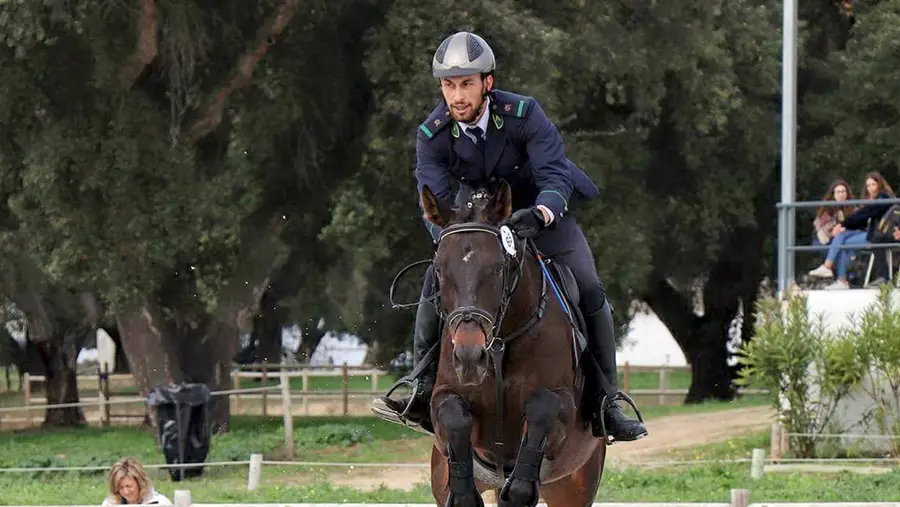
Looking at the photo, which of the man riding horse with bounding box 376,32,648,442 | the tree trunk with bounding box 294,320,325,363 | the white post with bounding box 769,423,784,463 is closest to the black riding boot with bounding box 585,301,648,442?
the man riding horse with bounding box 376,32,648,442

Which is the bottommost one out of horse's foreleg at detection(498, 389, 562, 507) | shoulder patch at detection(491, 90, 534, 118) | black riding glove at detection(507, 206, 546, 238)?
horse's foreleg at detection(498, 389, 562, 507)

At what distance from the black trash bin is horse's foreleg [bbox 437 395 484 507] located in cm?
1334

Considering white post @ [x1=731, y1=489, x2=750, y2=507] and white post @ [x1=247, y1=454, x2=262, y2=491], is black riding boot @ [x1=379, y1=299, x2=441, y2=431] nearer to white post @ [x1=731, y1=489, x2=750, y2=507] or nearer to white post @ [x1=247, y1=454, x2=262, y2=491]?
white post @ [x1=731, y1=489, x2=750, y2=507]

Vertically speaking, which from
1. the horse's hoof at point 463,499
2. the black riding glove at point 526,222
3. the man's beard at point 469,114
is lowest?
the horse's hoof at point 463,499

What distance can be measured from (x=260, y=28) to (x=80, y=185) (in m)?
3.82

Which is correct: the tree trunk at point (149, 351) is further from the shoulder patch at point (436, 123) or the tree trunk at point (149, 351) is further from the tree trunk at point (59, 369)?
the shoulder patch at point (436, 123)

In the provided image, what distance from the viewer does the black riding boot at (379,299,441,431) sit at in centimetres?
793

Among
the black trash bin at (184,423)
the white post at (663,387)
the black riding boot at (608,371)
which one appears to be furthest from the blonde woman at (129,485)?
the white post at (663,387)

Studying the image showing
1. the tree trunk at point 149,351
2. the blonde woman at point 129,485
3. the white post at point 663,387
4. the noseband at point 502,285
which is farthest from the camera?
the white post at point 663,387

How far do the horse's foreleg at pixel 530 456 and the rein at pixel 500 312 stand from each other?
0.58 ft

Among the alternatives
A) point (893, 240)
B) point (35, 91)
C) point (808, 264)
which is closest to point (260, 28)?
point (35, 91)

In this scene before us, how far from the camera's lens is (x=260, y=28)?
77.8 ft

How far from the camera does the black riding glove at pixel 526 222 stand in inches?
289

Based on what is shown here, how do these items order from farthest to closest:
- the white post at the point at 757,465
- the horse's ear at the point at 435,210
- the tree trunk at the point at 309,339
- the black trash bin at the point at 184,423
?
1. the tree trunk at the point at 309,339
2. the black trash bin at the point at 184,423
3. the white post at the point at 757,465
4. the horse's ear at the point at 435,210
